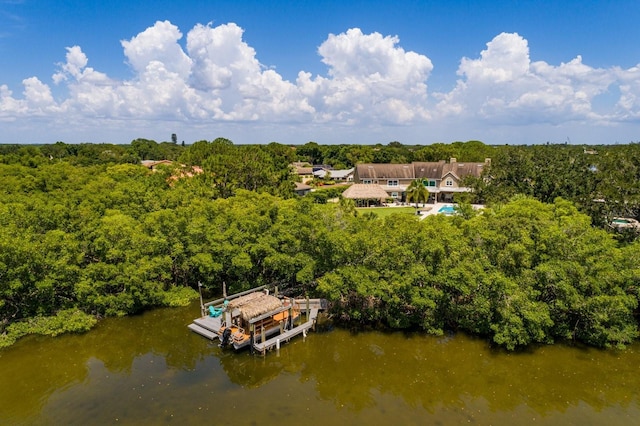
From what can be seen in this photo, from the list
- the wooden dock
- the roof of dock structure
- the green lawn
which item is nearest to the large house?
the green lawn

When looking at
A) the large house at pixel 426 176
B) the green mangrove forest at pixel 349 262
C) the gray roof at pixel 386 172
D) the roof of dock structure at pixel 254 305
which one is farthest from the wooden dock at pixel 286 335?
the gray roof at pixel 386 172

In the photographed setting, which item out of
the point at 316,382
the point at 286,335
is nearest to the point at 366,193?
the point at 286,335

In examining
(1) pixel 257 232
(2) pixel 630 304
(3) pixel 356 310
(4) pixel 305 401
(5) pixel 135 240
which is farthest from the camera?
(1) pixel 257 232

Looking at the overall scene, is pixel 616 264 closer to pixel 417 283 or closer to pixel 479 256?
pixel 479 256

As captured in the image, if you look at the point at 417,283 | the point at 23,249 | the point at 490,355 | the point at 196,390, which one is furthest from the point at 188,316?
the point at 490,355

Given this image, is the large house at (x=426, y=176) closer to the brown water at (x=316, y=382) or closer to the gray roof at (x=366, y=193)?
the gray roof at (x=366, y=193)

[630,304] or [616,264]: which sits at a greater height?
[616,264]
